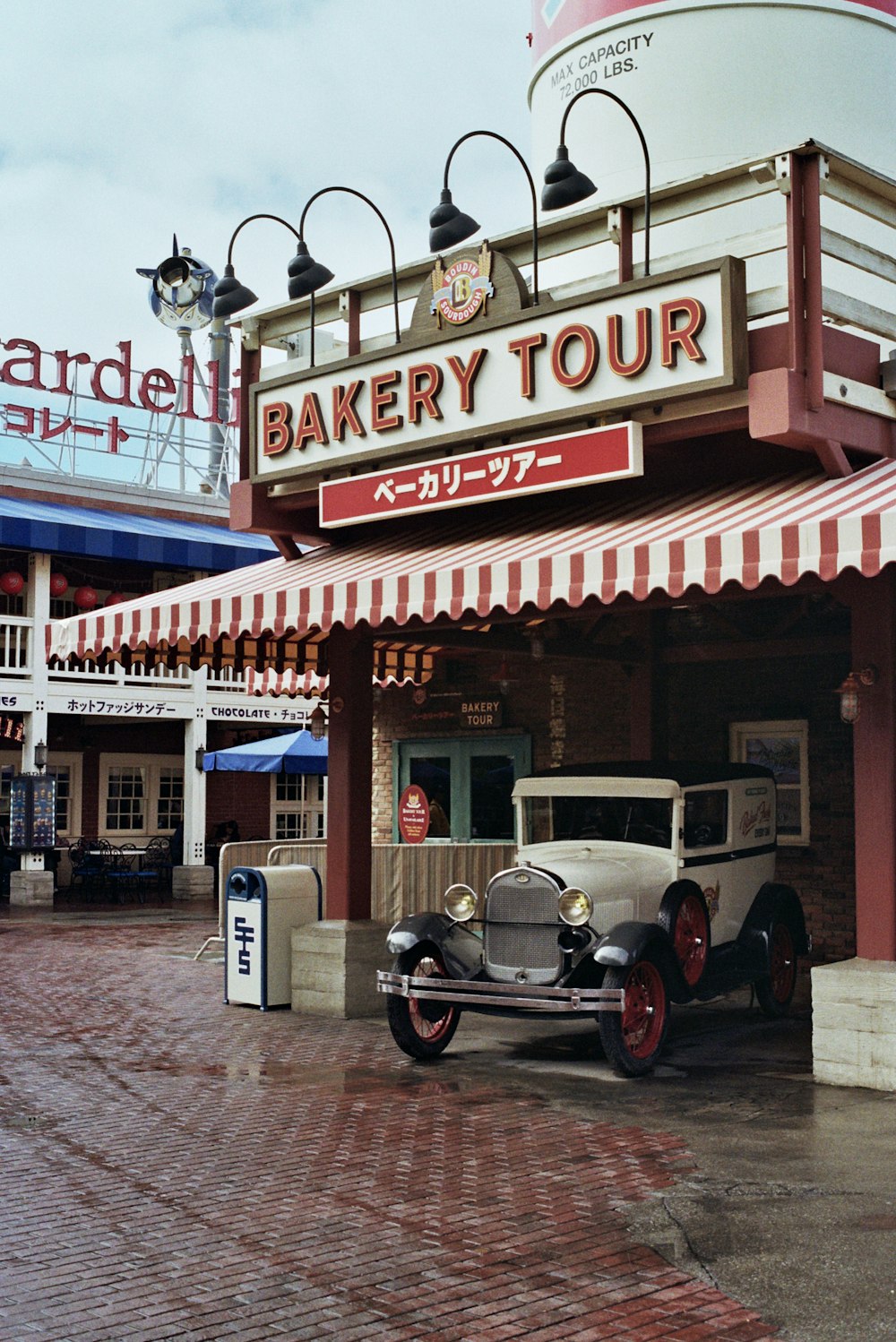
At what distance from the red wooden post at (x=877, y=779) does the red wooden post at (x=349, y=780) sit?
4251mm

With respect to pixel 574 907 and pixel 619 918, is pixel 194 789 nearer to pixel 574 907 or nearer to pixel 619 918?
pixel 619 918

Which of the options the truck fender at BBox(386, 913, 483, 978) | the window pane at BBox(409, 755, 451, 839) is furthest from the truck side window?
the window pane at BBox(409, 755, 451, 839)

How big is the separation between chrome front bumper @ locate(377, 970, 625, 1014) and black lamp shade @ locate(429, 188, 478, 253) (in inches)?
197

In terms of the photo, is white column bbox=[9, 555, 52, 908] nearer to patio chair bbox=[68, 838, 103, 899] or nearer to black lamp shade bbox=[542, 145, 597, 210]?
patio chair bbox=[68, 838, 103, 899]

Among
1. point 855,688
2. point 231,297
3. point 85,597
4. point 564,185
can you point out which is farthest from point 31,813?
point 855,688

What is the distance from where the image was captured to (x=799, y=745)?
1251 centimetres

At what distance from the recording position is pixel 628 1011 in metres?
8.78

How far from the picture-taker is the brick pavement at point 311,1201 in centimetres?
480

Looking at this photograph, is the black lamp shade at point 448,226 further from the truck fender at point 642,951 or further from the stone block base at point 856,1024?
the stone block base at point 856,1024

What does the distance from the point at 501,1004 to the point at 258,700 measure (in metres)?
19.3

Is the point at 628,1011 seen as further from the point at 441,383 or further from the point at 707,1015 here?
the point at 441,383

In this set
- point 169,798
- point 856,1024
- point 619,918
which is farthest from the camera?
point 169,798

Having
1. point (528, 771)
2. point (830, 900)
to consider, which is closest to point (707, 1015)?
point (830, 900)

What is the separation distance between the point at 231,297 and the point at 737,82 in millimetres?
6811
